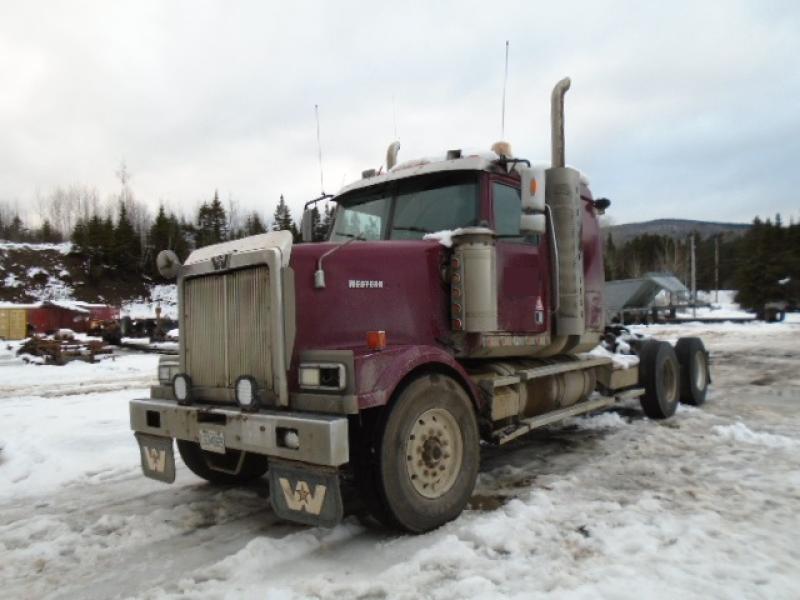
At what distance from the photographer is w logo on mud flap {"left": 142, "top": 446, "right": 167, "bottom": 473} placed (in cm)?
474

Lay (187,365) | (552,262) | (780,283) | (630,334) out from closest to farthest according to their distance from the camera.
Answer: (187,365), (552,262), (630,334), (780,283)

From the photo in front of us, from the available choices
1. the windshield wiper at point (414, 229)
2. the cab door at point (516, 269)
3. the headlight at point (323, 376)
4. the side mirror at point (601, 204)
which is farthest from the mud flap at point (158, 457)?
the side mirror at point (601, 204)

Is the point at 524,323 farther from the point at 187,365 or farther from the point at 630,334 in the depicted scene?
the point at 630,334

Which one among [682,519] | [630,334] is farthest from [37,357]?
[682,519]

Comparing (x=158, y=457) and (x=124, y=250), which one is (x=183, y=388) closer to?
(x=158, y=457)

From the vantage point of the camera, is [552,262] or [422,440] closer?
[422,440]

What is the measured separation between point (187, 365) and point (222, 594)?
77.0 inches

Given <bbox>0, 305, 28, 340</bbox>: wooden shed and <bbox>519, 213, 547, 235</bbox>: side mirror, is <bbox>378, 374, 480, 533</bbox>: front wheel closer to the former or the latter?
<bbox>519, 213, 547, 235</bbox>: side mirror

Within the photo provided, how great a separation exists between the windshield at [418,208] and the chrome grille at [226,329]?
1572 mm

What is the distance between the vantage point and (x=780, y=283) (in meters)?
44.4

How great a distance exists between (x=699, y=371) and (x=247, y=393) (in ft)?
26.1

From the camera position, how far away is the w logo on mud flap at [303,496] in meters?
3.73

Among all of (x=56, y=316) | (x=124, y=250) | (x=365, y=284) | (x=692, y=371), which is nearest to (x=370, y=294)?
(x=365, y=284)

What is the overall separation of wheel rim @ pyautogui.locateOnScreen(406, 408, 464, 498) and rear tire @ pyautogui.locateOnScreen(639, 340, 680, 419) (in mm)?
4685
